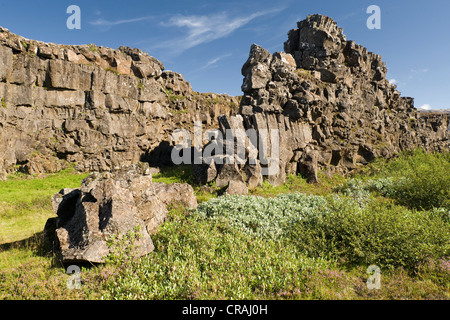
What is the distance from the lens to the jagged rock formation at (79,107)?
2947cm

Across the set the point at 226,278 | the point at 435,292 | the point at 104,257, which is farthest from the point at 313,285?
the point at 104,257

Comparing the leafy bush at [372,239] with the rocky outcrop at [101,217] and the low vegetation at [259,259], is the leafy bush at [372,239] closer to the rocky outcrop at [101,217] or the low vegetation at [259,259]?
→ the low vegetation at [259,259]

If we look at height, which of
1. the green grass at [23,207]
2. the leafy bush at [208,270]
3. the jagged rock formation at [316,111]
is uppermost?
the jagged rock formation at [316,111]

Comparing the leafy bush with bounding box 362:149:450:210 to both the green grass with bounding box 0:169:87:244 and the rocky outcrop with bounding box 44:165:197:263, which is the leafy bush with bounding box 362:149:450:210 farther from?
the green grass with bounding box 0:169:87:244

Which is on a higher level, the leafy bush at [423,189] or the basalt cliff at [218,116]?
the basalt cliff at [218,116]

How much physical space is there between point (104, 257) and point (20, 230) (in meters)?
8.85

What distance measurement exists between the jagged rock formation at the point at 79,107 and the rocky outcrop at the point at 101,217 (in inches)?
939

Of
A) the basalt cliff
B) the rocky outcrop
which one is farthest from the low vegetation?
the basalt cliff

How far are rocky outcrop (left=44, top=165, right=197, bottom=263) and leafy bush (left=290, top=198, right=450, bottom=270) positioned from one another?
7336mm

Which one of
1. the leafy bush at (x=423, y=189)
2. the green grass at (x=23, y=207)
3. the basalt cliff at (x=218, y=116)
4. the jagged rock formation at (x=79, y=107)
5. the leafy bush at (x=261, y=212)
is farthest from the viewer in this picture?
the jagged rock formation at (x=79, y=107)

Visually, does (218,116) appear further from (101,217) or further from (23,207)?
(101,217)

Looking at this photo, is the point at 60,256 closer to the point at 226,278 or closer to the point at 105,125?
the point at 226,278

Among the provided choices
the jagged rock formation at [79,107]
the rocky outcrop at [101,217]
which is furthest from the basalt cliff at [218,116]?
the rocky outcrop at [101,217]

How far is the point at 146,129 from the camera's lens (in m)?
40.3
